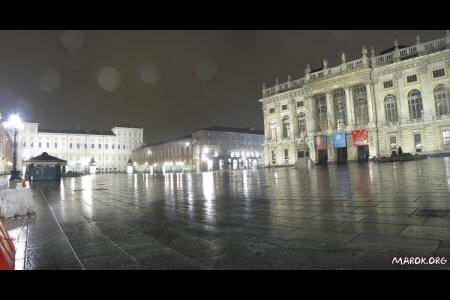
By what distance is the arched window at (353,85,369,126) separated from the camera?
41.2m

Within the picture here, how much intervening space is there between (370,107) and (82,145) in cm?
9940

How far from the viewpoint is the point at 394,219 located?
406cm

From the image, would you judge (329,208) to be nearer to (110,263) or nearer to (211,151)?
(110,263)

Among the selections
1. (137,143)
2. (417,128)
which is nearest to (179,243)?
(417,128)

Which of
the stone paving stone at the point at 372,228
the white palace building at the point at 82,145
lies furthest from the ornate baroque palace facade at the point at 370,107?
the white palace building at the point at 82,145

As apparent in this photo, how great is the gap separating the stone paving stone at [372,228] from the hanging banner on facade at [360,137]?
40160 mm

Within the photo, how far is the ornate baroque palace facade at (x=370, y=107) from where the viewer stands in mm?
34281

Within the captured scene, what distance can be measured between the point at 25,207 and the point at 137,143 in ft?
367

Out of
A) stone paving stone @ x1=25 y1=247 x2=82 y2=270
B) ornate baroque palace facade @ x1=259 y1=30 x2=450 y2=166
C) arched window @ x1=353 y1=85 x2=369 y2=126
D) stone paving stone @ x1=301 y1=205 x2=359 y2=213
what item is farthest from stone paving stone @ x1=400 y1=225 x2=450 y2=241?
arched window @ x1=353 y1=85 x2=369 y2=126

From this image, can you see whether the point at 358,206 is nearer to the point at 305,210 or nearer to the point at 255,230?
the point at 305,210

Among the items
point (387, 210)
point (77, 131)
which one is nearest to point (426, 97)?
point (387, 210)

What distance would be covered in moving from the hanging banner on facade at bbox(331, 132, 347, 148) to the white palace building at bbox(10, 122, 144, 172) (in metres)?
75.1

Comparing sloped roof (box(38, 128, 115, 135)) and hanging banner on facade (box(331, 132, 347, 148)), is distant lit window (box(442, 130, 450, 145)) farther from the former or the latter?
sloped roof (box(38, 128, 115, 135))

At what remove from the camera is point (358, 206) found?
5387 mm
